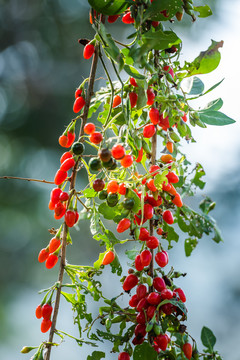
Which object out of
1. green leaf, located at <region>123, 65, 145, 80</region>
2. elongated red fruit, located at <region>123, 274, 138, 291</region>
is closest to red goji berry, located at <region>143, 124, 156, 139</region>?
green leaf, located at <region>123, 65, 145, 80</region>

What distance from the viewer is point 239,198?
2.13 meters

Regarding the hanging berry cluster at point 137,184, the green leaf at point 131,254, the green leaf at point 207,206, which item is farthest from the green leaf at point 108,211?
the green leaf at point 207,206

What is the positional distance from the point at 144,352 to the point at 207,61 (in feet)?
1.45

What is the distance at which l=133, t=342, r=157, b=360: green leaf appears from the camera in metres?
0.48

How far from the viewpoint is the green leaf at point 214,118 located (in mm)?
580

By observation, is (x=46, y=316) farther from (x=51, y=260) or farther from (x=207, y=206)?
(x=207, y=206)

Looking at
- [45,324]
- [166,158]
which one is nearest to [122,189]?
[166,158]

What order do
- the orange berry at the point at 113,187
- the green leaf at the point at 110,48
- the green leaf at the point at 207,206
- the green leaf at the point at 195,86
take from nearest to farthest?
the green leaf at the point at 110,48 < the orange berry at the point at 113,187 < the green leaf at the point at 195,86 < the green leaf at the point at 207,206

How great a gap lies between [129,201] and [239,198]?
177cm

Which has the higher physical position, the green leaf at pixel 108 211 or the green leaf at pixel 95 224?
the green leaf at pixel 108 211

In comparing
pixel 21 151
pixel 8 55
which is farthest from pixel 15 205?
pixel 8 55

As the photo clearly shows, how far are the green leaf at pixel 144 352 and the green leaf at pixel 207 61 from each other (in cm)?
42

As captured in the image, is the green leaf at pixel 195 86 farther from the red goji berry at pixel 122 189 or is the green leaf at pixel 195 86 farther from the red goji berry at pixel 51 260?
the red goji berry at pixel 51 260

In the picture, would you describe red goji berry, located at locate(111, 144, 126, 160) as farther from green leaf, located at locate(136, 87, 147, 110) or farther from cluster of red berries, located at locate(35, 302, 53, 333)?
cluster of red berries, located at locate(35, 302, 53, 333)
